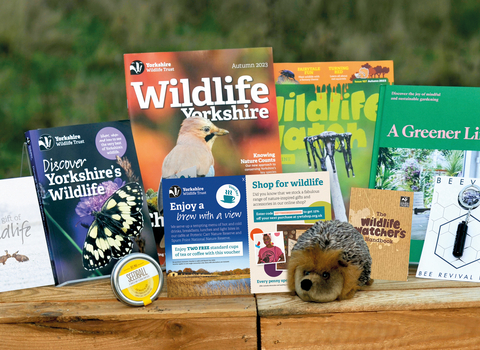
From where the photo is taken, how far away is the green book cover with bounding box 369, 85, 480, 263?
1082mm

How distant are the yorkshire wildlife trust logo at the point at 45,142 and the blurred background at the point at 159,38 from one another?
0.09m

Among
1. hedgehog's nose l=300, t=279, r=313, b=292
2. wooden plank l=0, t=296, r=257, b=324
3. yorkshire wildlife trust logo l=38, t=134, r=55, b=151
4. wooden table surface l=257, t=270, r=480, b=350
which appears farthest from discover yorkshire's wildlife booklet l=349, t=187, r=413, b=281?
yorkshire wildlife trust logo l=38, t=134, r=55, b=151

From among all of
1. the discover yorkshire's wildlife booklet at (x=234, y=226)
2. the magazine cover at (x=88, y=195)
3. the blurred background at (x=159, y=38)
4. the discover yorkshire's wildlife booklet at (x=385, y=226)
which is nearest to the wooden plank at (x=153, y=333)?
the discover yorkshire's wildlife booklet at (x=234, y=226)

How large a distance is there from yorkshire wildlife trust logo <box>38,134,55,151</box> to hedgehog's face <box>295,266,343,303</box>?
760mm

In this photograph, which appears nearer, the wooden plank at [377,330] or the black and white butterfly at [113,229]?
the wooden plank at [377,330]

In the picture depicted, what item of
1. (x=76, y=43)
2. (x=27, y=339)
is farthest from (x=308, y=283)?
(x=76, y=43)

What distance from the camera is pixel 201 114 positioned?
1088 mm

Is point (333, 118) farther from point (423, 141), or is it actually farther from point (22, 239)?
point (22, 239)

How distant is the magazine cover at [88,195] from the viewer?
1.04 m

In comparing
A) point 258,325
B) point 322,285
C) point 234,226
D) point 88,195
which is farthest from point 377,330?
point 88,195

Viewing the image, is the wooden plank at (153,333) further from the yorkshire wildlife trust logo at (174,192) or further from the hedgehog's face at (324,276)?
the yorkshire wildlife trust logo at (174,192)

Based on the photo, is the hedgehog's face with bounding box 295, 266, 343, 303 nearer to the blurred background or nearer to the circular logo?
the circular logo

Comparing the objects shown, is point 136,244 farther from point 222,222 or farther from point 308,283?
point 308,283

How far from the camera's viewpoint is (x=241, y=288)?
0.96 metres
